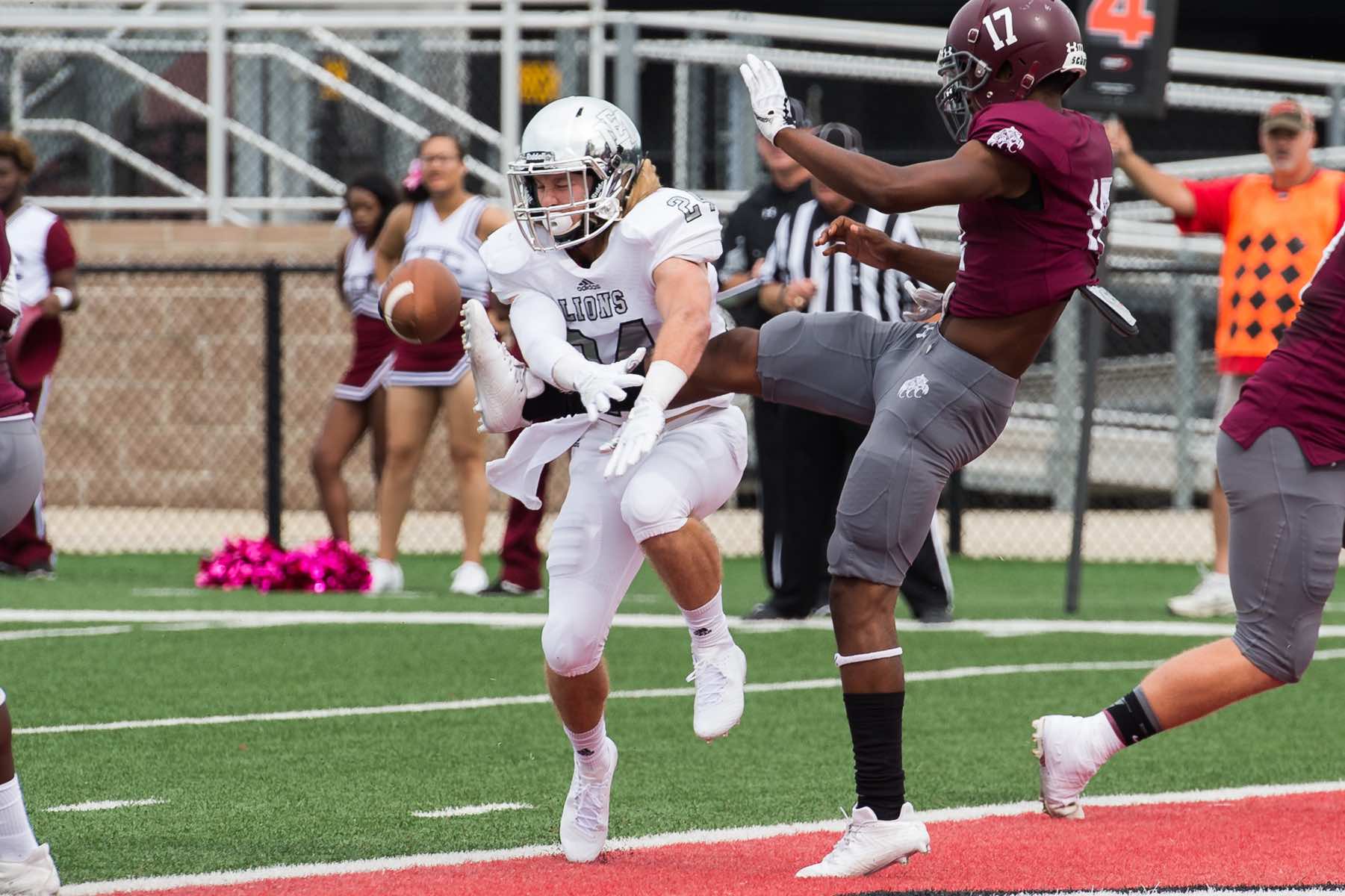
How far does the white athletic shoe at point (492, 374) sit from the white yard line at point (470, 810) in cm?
97

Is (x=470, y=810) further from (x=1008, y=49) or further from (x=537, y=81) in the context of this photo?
(x=537, y=81)

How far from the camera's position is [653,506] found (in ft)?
15.2

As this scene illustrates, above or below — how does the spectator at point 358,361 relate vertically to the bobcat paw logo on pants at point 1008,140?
below

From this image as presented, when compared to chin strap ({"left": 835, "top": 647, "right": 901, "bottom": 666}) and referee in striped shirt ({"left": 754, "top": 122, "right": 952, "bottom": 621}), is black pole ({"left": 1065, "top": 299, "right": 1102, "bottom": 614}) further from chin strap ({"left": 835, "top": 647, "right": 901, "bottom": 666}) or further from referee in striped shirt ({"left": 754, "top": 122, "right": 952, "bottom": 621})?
chin strap ({"left": 835, "top": 647, "right": 901, "bottom": 666})

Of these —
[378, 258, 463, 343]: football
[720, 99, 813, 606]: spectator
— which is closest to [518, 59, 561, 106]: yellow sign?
[720, 99, 813, 606]: spectator

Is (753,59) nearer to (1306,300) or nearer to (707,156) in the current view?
(1306,300)

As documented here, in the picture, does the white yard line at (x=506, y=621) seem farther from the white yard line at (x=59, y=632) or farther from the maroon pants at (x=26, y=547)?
the maroon pants at (x=26, y=547)

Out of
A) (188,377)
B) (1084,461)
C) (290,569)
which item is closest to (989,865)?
→ (1084,461)

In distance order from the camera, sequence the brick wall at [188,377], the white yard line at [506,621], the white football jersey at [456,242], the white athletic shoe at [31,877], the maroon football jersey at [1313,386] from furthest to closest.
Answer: the brick wall at [188,377] → the white football jersey at [456,242] → the white yard line at [506,621] → the maroon football jersey at [1313,386] → the white athletic shoe at [31,877]

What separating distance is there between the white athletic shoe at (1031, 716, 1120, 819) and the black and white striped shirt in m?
3.69

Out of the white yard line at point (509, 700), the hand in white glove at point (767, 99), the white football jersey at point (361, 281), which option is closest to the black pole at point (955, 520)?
the white football jersey at point (361, 281)

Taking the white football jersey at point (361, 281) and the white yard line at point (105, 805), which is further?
the white football jersey at point (361, 281)

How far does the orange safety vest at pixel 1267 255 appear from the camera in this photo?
30.0 feet

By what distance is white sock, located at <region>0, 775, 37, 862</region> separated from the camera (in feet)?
13.7
